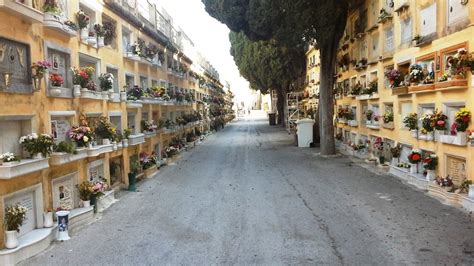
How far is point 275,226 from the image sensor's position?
36.0 ft

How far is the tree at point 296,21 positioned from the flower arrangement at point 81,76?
10.6 meters

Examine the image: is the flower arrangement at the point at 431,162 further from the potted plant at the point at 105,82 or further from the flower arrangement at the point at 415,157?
the potted plant at the point at 105,82

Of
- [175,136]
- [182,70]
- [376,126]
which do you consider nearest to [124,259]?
[376,126]

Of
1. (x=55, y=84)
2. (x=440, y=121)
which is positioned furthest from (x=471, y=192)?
(x=55, y=84)

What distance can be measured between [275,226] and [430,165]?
260 inches

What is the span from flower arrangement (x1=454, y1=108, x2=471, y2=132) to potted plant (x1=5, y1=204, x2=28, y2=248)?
1145 cm

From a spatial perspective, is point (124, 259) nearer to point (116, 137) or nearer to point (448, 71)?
point (116, 137)

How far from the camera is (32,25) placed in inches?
424

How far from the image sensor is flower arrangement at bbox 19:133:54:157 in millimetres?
9953

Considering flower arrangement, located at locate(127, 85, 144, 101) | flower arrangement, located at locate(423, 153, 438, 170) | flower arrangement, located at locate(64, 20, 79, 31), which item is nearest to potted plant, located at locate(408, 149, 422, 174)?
flower arrangement, located at locate(423, 153, 438, 170)

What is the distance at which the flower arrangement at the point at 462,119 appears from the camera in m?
12.2

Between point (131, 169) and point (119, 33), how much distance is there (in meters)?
5.65

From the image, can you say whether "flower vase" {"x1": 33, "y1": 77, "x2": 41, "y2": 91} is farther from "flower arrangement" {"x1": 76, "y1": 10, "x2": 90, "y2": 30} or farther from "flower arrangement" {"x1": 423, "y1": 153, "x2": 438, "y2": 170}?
"flower arrangement" {"x1": 423, "y1": 153, "x2": 438, "y2": 170}

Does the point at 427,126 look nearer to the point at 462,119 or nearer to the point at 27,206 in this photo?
the point at 462,119
